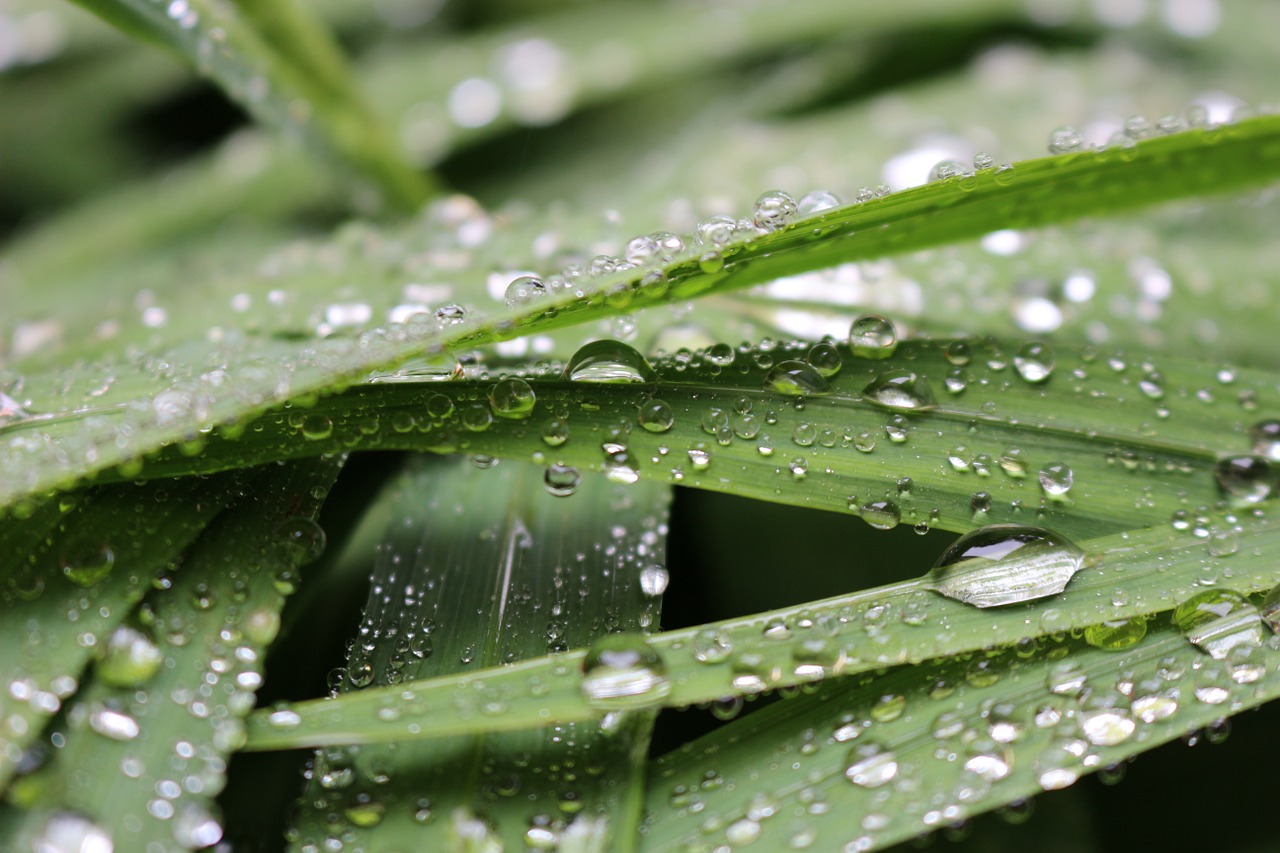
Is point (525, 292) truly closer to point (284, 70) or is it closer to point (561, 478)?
point (561, 478)

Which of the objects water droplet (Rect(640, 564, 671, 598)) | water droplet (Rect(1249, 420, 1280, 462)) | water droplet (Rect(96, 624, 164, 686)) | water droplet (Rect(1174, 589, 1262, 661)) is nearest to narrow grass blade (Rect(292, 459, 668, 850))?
water droplet (Rect(640, 564, 671, 598))

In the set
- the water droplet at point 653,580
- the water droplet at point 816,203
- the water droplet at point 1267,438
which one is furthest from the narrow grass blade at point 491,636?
the water droplet at point 1267,438

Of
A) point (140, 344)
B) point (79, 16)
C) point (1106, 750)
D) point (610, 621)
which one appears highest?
point (79, 16)

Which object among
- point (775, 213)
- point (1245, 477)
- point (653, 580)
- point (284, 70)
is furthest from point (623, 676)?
point (284, 70)

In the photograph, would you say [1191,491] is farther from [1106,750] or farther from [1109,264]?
[1109,264]

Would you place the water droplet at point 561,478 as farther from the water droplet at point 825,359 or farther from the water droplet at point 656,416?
the water droplet at point 825,359

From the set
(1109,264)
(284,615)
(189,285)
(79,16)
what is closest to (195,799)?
(284,615)
